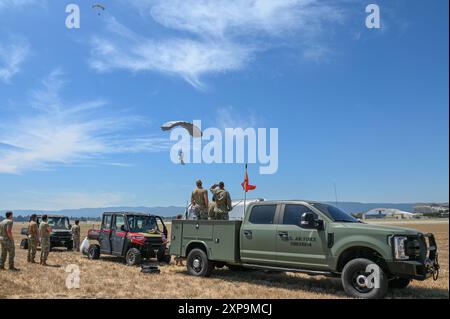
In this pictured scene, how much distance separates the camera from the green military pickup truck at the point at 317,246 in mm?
8500

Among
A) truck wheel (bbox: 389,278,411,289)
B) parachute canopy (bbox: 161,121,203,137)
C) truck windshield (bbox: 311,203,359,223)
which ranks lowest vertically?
truck wheel (bbox: 389,278,411,289)

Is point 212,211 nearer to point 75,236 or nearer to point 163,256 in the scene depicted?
point 163,256

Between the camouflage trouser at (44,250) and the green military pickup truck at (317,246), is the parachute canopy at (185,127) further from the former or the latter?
the green military pickup truck at (317,246)

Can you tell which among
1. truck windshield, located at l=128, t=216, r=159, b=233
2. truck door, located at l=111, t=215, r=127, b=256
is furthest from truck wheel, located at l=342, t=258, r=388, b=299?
truck door, located at l=111, t=215, r=127, b=256

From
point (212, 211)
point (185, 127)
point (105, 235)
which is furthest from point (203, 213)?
point (185, 127)

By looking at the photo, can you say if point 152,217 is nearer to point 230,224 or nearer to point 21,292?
point 230,224

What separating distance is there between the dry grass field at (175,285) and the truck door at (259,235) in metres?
0.68

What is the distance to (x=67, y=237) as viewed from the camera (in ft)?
67.3

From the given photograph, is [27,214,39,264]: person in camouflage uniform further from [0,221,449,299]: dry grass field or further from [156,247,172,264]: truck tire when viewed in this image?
[156,247,172,264]: truck tire

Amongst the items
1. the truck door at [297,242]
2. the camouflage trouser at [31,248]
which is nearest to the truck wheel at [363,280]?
the truck door at [297,242]

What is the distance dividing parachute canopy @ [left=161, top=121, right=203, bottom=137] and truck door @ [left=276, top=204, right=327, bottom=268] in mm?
17617

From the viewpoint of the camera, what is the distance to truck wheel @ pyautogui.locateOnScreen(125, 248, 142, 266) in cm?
1416
